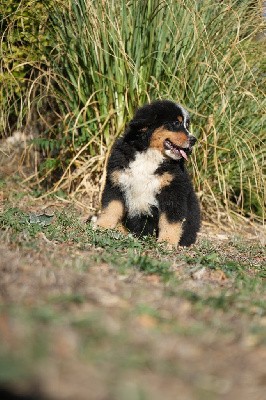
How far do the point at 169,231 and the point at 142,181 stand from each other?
456 mm

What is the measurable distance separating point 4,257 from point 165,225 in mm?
2120

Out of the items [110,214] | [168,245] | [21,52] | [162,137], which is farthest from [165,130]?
[21,52]

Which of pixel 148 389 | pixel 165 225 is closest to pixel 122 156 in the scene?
pixel 165 225

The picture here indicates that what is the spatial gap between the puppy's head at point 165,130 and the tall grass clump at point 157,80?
103cm

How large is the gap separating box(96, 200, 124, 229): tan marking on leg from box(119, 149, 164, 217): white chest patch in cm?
11

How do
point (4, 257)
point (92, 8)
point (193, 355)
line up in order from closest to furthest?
point (193, 355)
point (4, 257)
point (92, 8)

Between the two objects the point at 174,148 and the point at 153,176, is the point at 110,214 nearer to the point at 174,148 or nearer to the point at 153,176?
the point at 153,176

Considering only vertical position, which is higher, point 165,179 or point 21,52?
point 21,52

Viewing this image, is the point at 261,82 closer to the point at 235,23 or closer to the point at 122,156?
the point at 235,23

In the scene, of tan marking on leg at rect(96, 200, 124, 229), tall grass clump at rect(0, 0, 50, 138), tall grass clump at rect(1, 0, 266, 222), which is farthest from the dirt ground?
tall grass clump at rect(0, 0, 50, 138)

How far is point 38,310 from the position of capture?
2.31 m

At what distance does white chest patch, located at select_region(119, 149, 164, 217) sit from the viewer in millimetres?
5133

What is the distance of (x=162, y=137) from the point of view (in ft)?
17.1

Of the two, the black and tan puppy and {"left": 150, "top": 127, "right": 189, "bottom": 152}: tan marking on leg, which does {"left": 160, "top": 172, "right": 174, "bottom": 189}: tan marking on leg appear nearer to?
the black and tan puppy
